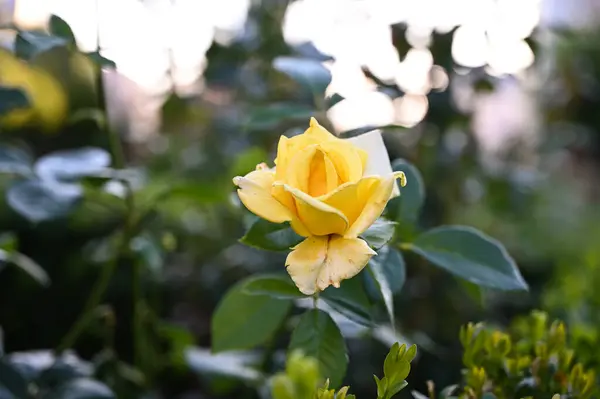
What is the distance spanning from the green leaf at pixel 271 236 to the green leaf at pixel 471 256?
142 mm

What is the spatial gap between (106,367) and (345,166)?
489mm

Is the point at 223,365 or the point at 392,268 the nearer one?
the point at 392,268

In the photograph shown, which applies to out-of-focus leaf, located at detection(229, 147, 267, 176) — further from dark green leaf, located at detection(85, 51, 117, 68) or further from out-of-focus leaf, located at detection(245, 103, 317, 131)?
dark green leaf, located at detection(85, 51, 117, 68)

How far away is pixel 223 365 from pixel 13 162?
1.13ft

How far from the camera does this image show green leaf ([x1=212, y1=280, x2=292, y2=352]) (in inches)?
24.3

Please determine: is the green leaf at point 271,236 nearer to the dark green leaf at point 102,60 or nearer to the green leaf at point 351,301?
the green leaf at point 351,301

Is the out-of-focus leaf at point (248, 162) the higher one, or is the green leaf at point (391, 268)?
the green leaf at point (391, 268)

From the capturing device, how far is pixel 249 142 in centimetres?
129

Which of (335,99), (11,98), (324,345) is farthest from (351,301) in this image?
(11,98)

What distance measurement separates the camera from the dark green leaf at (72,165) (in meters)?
0.74

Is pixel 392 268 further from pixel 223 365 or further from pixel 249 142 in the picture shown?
pixel 249 142

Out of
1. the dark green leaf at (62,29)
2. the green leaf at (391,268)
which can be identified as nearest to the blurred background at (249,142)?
the dark green leaf at (62,29)

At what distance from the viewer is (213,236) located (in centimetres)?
128

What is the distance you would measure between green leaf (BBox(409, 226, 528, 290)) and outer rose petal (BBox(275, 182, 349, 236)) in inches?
6.6
